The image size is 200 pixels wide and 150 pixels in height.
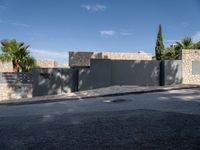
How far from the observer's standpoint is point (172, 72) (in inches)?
933

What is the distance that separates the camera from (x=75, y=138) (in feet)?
22.9

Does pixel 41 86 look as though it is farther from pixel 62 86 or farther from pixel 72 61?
pixel 72 61

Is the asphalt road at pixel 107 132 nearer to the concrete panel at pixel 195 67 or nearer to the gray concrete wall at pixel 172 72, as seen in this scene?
the gray concrete wall at pixel 172 72

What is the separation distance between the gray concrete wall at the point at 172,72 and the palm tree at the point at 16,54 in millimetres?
14773

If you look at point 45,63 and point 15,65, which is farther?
point 45,63

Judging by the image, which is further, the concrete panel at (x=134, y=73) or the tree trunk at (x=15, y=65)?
the tree trunk at (x=15, y=65)

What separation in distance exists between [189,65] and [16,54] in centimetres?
1707

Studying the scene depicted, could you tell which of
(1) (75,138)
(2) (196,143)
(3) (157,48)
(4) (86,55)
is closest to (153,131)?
(2) (196,143)

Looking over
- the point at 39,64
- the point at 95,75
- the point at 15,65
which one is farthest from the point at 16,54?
the point at 95,75

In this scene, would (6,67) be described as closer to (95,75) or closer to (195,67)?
(95,75)

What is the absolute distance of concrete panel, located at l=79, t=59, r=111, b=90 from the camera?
2259 cm

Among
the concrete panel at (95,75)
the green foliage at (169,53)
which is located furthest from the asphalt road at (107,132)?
the green foliage at (169,53)

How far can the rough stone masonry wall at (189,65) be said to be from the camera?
24.9 m

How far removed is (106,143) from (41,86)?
16233mm
